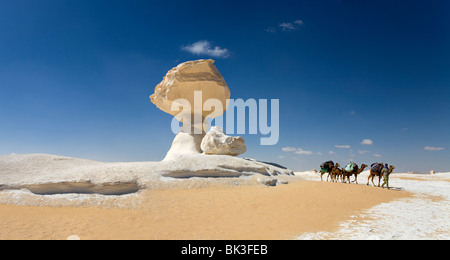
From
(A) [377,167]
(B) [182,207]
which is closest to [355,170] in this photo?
(A) [377,167]

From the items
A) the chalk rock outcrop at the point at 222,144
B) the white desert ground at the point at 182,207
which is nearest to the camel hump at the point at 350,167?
the white desert ground at the point at 182,207

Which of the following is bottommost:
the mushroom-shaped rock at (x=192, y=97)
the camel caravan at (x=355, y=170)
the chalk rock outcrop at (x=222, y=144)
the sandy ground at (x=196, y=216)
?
the sandy ground at (x=196, y=216)

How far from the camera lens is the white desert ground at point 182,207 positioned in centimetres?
602

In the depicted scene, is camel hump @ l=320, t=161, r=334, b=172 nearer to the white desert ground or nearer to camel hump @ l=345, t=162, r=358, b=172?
camel hump @ l=345, t=162, r=358, b=172

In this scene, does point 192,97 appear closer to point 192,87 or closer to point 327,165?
point 192,87

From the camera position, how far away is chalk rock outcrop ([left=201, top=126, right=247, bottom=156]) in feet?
58.9

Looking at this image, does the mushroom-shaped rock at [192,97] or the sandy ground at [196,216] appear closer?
the sandy ground at [196,216]

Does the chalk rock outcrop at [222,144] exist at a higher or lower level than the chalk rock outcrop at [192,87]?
lower

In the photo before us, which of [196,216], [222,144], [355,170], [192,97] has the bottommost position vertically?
[196,216]

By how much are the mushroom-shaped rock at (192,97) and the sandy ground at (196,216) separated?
10553 millimetres

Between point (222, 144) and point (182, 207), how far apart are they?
9.57 m

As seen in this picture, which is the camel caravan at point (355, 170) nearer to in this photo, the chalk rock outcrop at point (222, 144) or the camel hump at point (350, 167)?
the camel hump at point (350, 167)

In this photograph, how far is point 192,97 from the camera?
21.9 metres

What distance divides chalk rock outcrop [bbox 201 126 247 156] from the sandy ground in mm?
6979
